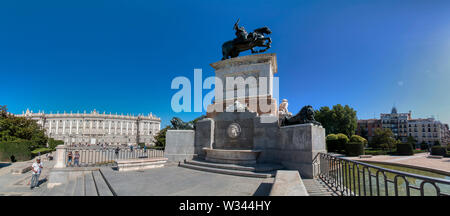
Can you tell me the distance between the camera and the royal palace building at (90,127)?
9519 centimetres

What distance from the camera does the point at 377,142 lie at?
119 feet

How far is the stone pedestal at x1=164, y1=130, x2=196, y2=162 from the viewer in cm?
888

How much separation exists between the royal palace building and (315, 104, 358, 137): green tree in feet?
319

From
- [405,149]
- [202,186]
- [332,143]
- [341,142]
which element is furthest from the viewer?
[332,143]

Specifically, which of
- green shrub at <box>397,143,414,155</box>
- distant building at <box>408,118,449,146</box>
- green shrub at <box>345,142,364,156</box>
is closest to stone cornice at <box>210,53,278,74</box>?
green shrub at <box>345,142,364,156</box>

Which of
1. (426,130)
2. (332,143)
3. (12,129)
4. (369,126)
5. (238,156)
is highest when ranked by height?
(12,129)

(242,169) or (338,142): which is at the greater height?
(242,169)

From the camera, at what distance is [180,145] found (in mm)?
9016

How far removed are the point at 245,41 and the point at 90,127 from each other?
114128mm

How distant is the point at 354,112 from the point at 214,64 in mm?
Result: 44050

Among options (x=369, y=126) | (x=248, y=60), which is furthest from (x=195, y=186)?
(x=369, y=126)

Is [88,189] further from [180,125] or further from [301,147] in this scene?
[301,147]
